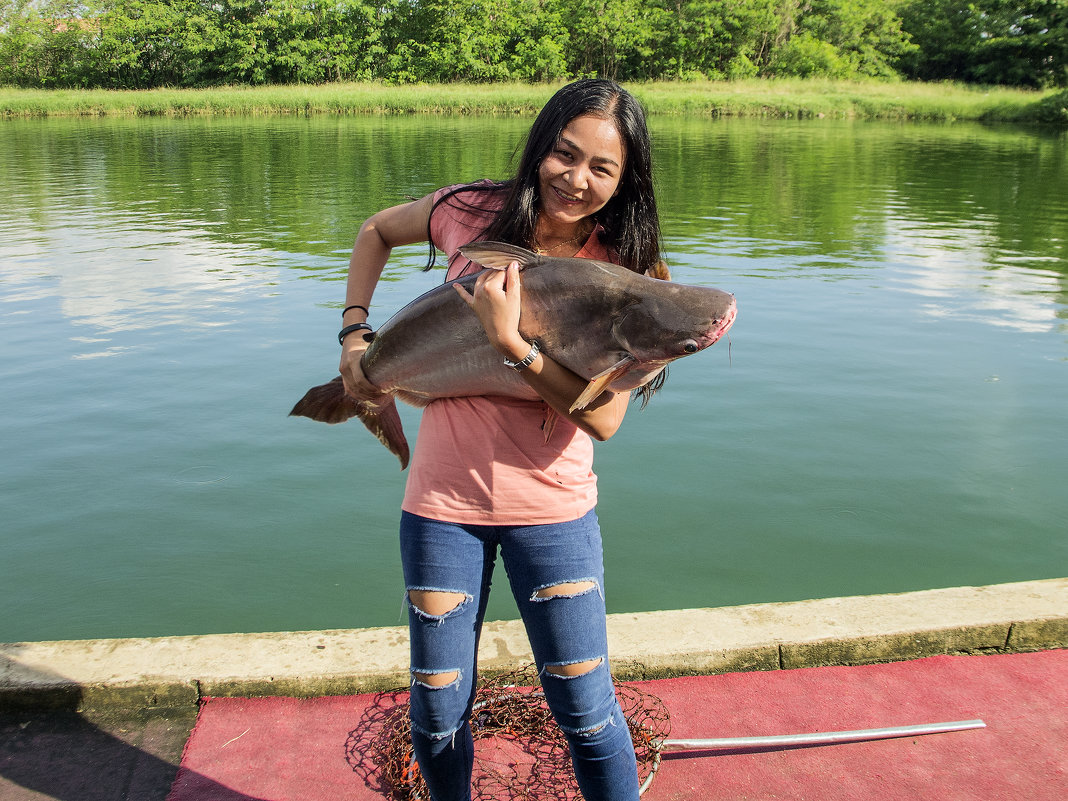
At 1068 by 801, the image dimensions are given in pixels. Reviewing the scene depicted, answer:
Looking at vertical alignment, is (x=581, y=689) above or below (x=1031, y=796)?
above

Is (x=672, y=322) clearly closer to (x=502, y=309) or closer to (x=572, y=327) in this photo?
(x=572, y=327)

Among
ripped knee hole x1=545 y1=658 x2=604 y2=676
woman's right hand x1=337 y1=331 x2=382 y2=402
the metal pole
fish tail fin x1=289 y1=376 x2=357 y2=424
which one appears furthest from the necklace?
the metal pole

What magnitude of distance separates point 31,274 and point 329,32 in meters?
53.6

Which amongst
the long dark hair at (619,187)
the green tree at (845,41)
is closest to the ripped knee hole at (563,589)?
the long dark hair at (619,187)

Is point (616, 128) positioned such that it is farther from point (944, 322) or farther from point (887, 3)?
point (887, 3)

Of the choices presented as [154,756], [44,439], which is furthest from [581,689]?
[44,439]

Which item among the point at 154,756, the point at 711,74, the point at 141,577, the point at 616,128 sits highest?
the point at 711,74

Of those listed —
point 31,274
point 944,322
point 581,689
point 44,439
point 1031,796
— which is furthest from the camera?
point 31,274

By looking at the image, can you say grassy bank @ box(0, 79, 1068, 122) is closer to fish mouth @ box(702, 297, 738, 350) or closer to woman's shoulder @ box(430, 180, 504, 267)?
woman's shoulder @ box(430, 180, 504, 267)

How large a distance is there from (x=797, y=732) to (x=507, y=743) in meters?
0.91

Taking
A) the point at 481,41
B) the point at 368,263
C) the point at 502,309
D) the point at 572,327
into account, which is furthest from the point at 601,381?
the point at 481,41

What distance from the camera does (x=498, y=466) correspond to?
198 cm

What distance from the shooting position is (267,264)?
11.8 m

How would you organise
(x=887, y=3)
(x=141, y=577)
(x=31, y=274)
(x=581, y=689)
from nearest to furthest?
(x=581, y=689), (x=141, y=577), (x=31, y=274), (x=887, y=3)
